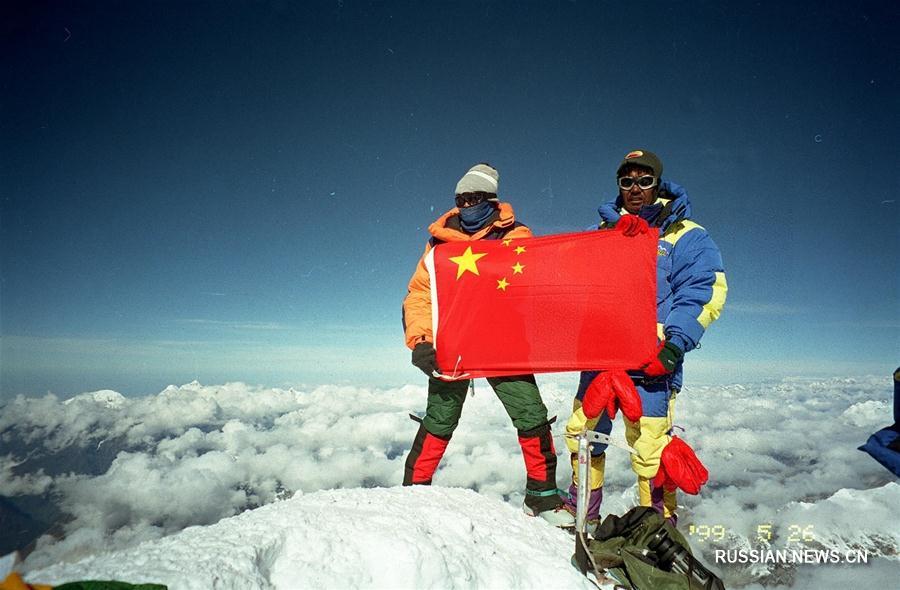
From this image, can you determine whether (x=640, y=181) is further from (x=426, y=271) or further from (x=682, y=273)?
(x=426, y=271)

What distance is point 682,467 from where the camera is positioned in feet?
13.0

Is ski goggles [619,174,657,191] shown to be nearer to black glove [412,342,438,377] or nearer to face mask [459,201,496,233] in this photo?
face mask [459,201,496,233]

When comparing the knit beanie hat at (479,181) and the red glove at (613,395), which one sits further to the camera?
the knit beanie hat at (479,181)

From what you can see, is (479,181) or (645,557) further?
(479,181)

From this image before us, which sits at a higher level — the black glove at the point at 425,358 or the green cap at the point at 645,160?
the green cap at the point at 645,160

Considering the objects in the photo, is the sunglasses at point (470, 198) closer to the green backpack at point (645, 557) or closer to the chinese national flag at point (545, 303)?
the chinese national flag at point (545, 303)

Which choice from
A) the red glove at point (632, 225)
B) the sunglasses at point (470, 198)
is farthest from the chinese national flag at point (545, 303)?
the sunglasses at point (470, 198)

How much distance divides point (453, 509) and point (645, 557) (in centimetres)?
164

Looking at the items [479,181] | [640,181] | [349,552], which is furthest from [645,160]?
[349,552]

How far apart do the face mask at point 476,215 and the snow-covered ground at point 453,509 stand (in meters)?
3.13

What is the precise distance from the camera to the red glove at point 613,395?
406 centimetres

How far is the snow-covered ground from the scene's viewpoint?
8.41 feet

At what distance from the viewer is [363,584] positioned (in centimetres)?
255

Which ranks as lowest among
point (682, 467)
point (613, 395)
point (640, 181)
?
point (682, 467)
